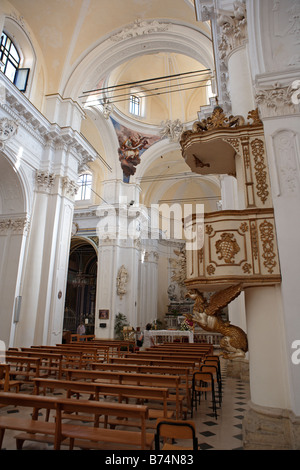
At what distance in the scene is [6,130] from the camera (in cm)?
963

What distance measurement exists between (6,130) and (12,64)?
3374 millimetres

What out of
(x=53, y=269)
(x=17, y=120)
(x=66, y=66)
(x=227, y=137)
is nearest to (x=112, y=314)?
(x=53, y=269)

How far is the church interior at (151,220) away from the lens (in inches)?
149

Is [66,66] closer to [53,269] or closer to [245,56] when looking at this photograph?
[53,269]

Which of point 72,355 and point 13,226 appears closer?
point 72,355

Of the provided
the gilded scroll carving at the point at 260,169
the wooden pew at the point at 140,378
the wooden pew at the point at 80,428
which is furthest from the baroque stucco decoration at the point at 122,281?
the wooden pew at the point at 80,428

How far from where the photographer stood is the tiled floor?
3.53 metres

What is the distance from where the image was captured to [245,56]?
18.7ft

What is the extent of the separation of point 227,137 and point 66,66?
10612mm

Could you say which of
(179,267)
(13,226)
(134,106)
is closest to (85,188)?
(134,106)

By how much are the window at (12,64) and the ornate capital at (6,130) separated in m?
2.27

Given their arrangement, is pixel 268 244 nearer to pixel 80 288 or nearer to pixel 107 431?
pixel 107 431

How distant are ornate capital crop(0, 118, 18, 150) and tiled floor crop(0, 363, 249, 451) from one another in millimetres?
7596

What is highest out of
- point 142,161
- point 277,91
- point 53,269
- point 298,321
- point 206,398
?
point 142,161
